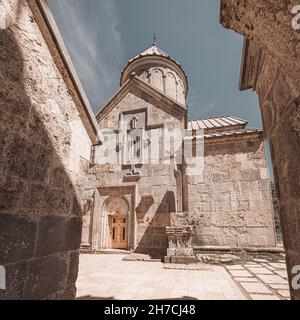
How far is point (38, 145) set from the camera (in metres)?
2.10

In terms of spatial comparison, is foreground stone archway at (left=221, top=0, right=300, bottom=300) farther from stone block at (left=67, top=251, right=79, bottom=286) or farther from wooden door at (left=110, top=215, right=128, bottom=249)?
wooden door at (left=110, top=215, right=128, bottom=249)

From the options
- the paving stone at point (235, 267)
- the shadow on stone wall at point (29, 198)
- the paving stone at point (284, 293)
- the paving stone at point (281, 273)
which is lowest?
the paving stone at point (235, 267)

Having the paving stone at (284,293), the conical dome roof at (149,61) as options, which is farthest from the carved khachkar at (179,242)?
the conical dome roof at (149,61)

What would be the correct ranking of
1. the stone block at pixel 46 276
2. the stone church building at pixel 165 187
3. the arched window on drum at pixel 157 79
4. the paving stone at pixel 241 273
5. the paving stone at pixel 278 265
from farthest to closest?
the arched window on drum at pixel 157 79
the stone church building at pixel 165 187
the paving stone at pixel 278 265
the paving stone at pixel 241 273
the stone block at pixel 46 276

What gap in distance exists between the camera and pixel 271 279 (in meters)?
4.52

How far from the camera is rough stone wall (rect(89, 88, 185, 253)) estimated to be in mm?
8125

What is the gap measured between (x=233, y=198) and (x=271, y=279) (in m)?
3.71

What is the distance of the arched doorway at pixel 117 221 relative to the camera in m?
8.85

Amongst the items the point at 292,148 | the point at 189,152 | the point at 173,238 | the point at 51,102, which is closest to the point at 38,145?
the point at 51,102

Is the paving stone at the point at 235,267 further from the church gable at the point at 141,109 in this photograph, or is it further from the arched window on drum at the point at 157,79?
the arched window on drum at the point at 157,79

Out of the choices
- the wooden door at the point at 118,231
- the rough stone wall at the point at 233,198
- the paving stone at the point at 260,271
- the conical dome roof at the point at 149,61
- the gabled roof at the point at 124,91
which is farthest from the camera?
the conical dome roof at the point at 149,61

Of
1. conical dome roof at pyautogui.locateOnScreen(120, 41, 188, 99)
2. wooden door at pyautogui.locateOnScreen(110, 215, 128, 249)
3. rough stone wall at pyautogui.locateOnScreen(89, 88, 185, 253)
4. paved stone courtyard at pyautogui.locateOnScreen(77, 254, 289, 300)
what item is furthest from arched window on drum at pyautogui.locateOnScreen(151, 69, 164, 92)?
paved stone courtyard at pyautogui.locateOnScreen(77, 254, 289, 300)

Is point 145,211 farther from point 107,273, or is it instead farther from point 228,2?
point 228,2

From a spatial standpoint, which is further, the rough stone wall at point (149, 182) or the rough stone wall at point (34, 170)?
the rough stone wall at point (149, 182)
